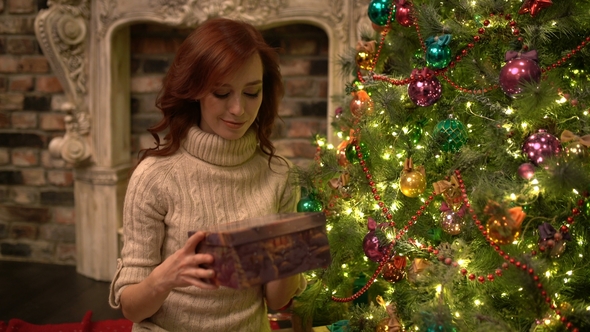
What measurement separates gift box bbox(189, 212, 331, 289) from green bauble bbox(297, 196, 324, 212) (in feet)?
1.15

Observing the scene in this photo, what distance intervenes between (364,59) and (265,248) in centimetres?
79

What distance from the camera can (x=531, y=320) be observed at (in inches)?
41.4

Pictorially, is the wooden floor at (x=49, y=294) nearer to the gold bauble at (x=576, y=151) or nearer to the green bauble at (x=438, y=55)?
the green bauble at (x=438, y=55)

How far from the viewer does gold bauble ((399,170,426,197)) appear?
1.22 m

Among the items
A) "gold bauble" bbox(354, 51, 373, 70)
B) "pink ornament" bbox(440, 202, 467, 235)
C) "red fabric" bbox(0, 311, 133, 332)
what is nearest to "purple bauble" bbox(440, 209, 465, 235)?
"pink ornament" bbox(440, 202, 467, 235)

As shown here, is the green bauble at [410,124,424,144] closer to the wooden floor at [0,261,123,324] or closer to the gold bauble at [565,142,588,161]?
the gold bauble at [565,142,588,161]

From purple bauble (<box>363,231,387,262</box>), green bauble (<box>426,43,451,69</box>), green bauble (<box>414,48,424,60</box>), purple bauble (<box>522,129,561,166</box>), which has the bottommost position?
purple bauble (<box>363,231,387,262</box>)

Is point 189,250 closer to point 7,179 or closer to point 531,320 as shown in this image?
point 531,320

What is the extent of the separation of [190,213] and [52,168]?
1.96m

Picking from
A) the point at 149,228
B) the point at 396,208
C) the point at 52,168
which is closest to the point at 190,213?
the point at 149,228

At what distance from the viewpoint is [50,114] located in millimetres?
2836

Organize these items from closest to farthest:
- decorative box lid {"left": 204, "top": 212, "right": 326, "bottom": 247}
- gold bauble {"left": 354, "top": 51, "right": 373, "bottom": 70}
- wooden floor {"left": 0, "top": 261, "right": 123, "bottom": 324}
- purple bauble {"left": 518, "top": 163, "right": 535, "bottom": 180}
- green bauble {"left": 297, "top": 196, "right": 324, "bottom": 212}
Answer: decorative box lid {"left": 204, "top": 212, "right": 326, "bottom": 247}
purple bauble {"left": 518, "top": 163, "right": 535, "bottom": 180}
green bauble {"left": 297, "top": 196, "right": 324, "bottom": 212}
gold bauble {"left": 354, "top": 51, "right": 373, "bottom": 70}
wooden floor {"left": 0, "top": 261, "right": 123, "bottom": 324}

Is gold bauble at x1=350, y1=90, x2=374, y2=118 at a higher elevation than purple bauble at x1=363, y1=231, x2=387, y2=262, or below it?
higher

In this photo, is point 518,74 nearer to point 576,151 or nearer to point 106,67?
point 576,151
